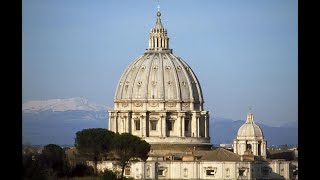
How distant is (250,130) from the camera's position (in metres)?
104

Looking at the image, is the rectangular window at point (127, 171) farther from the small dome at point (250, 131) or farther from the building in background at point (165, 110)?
the small dome at point (250, 131)

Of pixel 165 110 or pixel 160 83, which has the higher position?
pixel 160 83

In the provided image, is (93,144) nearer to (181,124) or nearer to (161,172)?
(161,172)

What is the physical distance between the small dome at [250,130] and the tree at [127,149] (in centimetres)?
2021

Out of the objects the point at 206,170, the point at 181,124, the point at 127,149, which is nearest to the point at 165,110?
the point at 181,124

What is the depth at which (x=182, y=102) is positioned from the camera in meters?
102

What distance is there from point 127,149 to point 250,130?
1016 inches

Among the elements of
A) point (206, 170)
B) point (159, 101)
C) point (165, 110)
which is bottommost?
point (206, 170)
